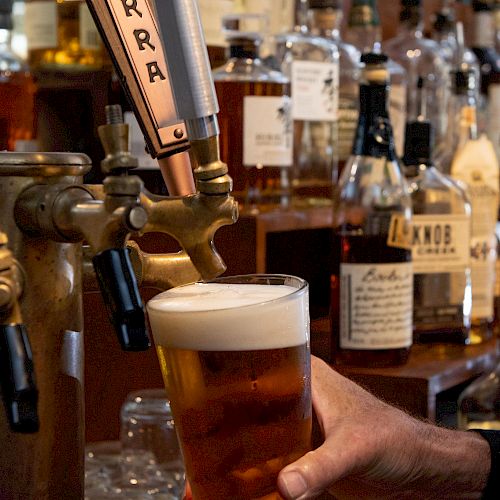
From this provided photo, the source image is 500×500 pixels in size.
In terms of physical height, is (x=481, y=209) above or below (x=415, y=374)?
above

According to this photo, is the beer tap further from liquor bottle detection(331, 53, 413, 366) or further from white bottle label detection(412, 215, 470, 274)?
white bottle label detection(412, 215, 470, 274)

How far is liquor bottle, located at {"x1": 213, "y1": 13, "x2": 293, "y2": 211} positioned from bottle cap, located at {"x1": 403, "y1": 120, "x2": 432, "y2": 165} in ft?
0.69

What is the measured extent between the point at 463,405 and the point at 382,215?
1.14 feet

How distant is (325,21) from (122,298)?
3.68 ft

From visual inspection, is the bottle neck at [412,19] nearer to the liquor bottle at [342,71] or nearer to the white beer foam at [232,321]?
the liquor bottle at [342,71]

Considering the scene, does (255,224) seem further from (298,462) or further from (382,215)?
(298,462)

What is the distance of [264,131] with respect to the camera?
129cm

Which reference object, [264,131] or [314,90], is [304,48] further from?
[264,131]

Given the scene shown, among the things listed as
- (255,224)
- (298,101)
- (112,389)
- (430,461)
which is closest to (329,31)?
(298,101)

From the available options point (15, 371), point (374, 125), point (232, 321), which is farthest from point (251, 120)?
point (15, 371)

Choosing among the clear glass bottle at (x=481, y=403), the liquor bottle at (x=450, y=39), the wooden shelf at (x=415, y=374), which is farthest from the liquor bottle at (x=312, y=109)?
the liquor bottle at (x=450, y=39)

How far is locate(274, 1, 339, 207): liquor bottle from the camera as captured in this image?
1.43 metres

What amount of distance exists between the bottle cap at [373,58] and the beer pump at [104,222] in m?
0.63

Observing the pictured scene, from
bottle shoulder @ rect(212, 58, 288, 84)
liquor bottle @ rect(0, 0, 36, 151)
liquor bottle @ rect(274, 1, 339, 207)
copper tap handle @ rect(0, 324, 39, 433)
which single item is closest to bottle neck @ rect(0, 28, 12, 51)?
liquor bottle @ rect(0, 0, 36, 151)
